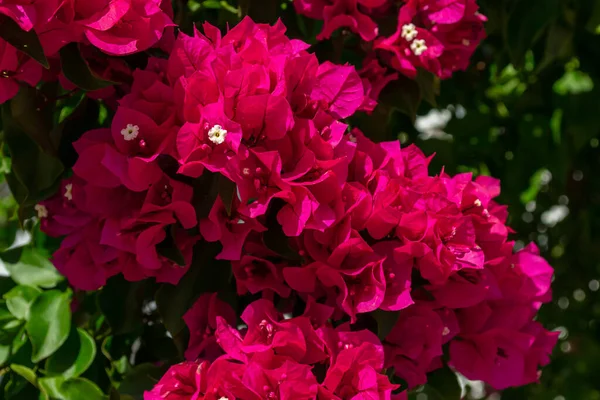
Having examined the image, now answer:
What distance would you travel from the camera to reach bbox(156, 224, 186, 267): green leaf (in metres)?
0.70

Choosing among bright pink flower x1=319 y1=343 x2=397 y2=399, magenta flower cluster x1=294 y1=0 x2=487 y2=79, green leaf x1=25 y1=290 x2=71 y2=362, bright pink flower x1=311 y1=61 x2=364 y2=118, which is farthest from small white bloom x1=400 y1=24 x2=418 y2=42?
green leaf x1=25 y1=290 x2=71 y2=362

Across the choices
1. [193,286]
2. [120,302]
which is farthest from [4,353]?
[193,286]

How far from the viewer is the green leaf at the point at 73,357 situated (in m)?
0.84

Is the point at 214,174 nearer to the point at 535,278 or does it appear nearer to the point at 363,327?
the point at 363,327

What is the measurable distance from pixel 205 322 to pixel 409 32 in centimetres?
38

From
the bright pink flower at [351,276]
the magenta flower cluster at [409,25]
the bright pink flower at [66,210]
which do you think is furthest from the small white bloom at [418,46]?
the bright pink flower at [66,210]

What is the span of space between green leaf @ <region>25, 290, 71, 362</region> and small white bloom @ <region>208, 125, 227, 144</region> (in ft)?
1.09

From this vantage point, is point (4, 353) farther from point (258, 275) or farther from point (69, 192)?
point (258, 275)

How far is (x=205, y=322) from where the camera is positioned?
757 millimetres

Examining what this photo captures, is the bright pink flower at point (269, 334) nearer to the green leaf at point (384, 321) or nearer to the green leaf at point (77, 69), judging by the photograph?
the green leaf at point (384, 321)

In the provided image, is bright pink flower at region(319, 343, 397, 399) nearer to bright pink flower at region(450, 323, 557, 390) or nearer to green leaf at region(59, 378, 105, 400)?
bright pink flower at region(450, 323, 557, 390)

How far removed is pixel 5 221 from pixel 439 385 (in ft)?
2.14

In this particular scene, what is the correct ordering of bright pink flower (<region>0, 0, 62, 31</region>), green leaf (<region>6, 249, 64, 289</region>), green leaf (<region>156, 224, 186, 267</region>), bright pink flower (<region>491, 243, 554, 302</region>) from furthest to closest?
green leaf (<region>6, 249, 64, 289</region>)
bright pink flower (<region>491, 243, 554, 302</region>)
green leaf (<region>156, 224, 186, 267</region>)
bright pink flower (<region>0, 0, 62, 31</region>)

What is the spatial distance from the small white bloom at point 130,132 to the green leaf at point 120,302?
0.22 meters
